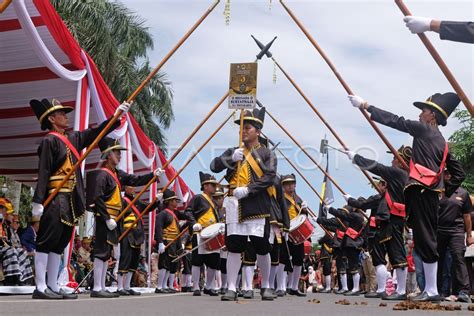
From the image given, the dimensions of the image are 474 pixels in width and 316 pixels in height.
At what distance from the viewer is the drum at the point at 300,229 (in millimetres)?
11336

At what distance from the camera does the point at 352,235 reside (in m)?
13.9

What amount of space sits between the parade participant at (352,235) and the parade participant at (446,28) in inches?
311

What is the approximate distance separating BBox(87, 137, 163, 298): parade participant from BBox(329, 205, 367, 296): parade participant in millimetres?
5879

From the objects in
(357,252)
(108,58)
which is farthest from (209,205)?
(108,58)

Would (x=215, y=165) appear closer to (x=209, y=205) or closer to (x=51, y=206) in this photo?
(x=51, y=206)

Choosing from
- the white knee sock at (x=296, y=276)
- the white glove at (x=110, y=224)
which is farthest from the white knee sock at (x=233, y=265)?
the white knee sock at (x=296, y=276)

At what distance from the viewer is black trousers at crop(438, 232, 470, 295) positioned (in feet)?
29.5

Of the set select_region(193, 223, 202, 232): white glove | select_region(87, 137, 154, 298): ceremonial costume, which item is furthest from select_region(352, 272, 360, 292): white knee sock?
select_region(87, 137, 154, 298): ceremonial costume

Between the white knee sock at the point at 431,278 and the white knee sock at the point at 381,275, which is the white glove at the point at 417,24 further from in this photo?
the white knee sock at the point at 381,275

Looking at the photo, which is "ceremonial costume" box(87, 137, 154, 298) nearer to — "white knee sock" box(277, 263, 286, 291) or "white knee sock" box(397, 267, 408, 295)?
"white knee sock" box(277, 263, 286, 291)

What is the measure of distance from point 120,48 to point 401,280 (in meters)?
23.7

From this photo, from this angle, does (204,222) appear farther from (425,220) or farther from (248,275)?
(425,220)

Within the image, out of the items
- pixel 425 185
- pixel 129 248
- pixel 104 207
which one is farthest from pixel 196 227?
pixel 425 185

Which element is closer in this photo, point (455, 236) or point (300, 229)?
point (455, 236)
